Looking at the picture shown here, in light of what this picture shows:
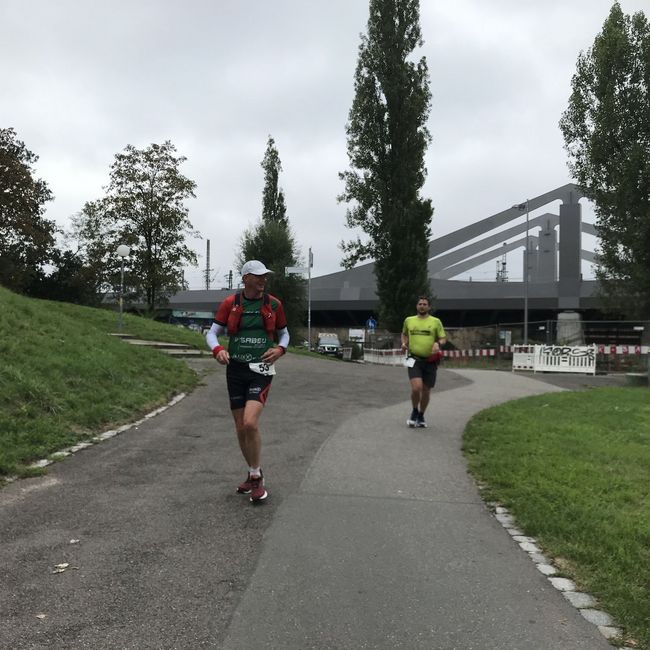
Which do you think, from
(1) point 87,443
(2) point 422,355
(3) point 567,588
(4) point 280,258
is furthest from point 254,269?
(4) point 280,258

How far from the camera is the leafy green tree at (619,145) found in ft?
99.6

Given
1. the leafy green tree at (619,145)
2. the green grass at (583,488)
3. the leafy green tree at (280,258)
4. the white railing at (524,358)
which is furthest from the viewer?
the leafy green tree at (280,258)

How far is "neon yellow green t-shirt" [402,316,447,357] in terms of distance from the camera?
864 centimetres

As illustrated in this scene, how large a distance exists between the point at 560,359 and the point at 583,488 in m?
19.2

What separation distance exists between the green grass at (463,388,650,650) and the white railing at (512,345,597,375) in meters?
13.1

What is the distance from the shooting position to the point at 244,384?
5047mm

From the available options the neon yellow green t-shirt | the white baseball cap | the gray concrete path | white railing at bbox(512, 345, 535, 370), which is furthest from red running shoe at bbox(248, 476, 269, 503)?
white railing at bbox(512, 345, 535, 370)

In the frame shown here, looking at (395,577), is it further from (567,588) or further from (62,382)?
(62,382)

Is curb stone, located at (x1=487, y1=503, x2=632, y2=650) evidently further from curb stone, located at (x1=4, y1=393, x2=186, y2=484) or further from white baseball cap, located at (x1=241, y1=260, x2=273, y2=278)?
curb stone, located at (x1=4, y1=393, x2=186, y2=484)

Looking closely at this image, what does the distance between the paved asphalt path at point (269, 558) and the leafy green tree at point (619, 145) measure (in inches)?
1104

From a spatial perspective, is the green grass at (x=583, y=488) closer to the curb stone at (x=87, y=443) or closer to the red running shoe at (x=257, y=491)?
the red running shoe at (x=257, y=491)

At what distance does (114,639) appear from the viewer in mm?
2766

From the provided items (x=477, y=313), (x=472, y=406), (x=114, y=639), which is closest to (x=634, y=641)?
(x=114, y=639)

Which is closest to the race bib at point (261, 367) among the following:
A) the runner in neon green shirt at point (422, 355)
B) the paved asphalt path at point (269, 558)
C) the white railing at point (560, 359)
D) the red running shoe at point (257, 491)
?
the red running shoe at point (257, 491)
